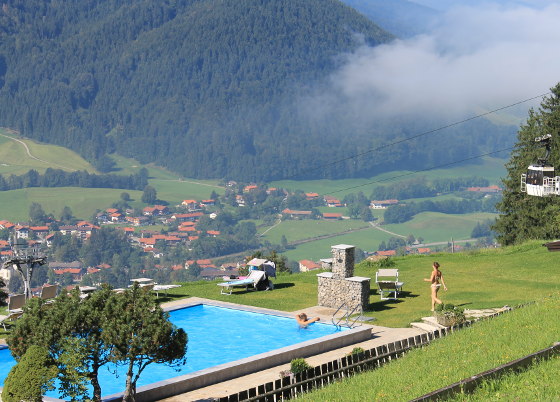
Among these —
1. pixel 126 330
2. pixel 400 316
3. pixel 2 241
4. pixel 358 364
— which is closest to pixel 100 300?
pixel 126 330

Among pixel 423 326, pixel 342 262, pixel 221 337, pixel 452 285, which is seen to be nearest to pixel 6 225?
pixel 452 285

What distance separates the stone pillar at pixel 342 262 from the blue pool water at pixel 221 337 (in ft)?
6.64

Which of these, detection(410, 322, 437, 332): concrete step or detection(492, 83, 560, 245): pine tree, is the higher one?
detection(492, 83, 560, 245): pine tree

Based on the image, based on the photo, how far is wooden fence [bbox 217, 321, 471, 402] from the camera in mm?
13065

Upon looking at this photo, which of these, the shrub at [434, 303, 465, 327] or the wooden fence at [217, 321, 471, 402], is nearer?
the wooden fence at [217, 321, 471, 402]

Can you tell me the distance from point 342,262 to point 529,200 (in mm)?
26645

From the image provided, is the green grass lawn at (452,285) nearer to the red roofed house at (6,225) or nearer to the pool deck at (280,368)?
the pool deck at (280,368)

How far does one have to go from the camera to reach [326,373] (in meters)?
14.4

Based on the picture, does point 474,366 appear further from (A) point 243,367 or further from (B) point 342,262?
(B) point 342,262

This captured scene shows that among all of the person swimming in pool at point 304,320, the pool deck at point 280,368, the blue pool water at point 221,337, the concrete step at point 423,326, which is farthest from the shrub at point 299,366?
the person swimming in pool at point 304,320

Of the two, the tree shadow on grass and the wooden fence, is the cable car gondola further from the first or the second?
the tree shadow on grass

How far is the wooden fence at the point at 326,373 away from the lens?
42.9ft

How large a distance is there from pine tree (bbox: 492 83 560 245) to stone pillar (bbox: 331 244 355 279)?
75.7ft

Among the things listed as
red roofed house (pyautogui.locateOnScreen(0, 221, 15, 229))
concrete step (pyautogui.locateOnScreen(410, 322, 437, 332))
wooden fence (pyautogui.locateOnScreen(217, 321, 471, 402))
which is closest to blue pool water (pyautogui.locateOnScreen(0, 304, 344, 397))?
concrete step (pyautogui.locateOnScreen(410, 322, 437, 332))
